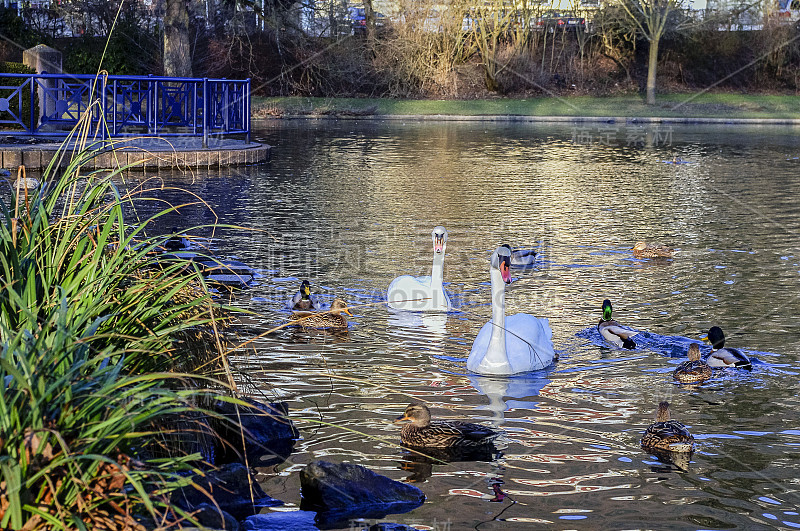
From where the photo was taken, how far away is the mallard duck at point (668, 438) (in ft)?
18.7

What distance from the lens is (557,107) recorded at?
41.8 metres

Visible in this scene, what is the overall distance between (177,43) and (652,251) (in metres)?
22.2

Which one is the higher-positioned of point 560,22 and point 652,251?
point 560,22

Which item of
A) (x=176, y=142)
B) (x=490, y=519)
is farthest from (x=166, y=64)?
(x=490, y=519)

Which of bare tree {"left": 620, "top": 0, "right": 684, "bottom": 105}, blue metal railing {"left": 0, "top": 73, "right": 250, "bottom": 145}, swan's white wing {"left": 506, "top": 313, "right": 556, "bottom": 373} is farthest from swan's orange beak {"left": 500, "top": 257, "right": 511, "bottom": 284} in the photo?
bare tree {"left": 620, "top": 0, "right": 684, "bottom": 105}

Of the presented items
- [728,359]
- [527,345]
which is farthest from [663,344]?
[527,345]

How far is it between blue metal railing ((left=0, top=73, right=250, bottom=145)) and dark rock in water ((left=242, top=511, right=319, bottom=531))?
49.5ft

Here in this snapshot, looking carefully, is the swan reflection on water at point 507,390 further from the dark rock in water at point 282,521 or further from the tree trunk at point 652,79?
the tree trunk at point 652,79

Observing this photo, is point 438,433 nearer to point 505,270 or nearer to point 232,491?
point 232,491

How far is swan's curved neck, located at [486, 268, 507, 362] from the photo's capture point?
7.37 m

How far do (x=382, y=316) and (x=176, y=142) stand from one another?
1399cm

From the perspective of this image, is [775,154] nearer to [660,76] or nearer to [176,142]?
[176,142]

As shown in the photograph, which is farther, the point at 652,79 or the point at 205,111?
the point at 652,79

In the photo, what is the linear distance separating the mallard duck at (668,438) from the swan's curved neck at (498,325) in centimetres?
171
